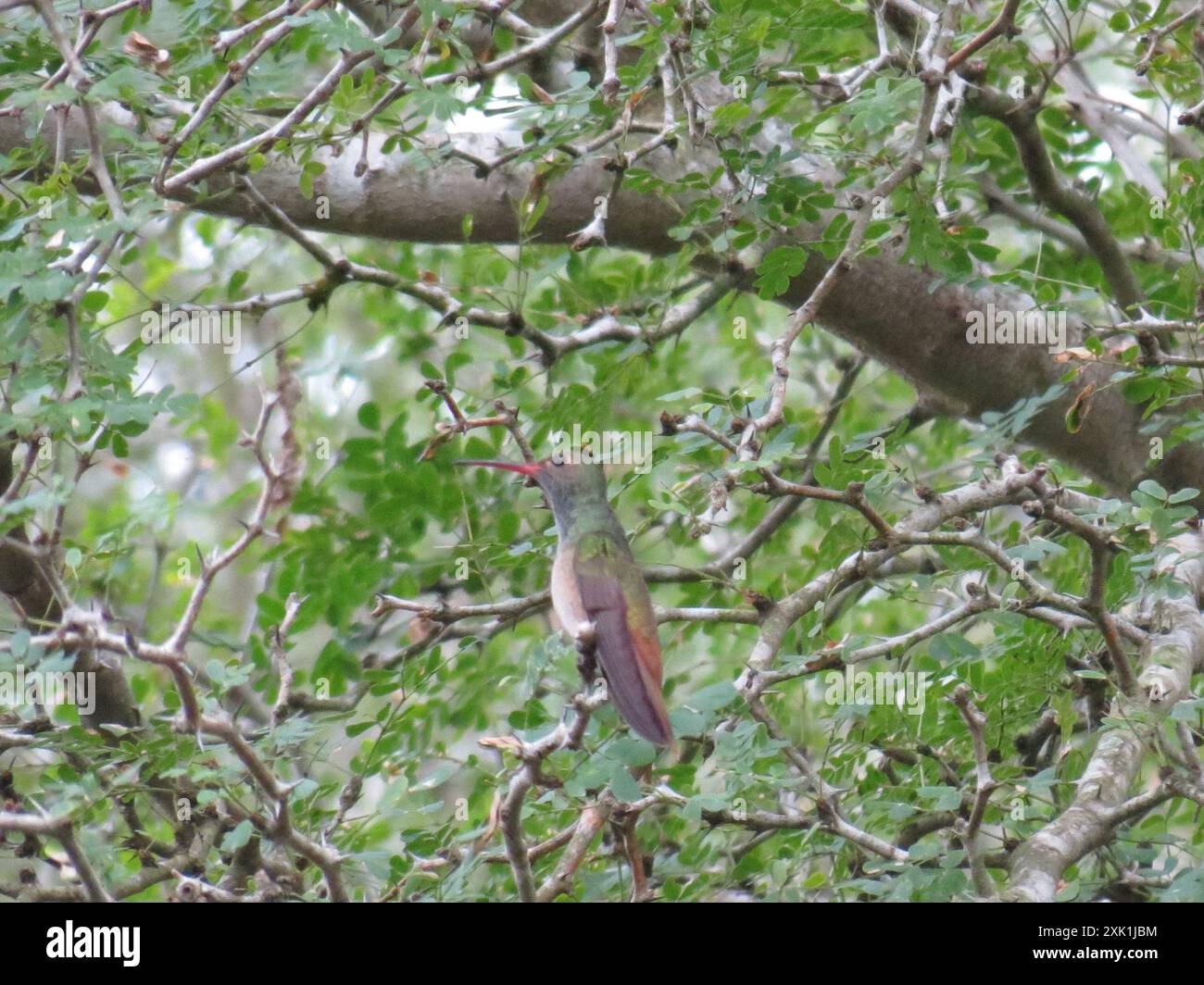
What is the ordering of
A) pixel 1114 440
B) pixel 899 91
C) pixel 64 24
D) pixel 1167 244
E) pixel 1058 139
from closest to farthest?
pixel 899 91 → pixel 64 24 → pixel 1167 244 → pixel 1114 440 → pixel 1058 139

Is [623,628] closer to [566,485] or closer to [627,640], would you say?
[627,640]

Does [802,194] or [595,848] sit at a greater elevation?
[802,194]

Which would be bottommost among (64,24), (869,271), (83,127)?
(869,271)

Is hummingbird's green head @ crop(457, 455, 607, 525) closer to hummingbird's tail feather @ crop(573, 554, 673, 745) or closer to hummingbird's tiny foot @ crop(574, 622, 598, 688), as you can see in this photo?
hummingbird's tail feather @ crop(573, 554, 673, 745)

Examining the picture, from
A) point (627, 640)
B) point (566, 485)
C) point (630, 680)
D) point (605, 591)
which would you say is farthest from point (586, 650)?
point (566, 485)

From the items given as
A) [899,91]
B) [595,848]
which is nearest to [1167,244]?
[899,91]

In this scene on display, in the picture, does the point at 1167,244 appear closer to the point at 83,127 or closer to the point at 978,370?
the point at 978,370

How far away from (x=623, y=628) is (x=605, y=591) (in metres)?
0.16

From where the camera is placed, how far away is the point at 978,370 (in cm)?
513

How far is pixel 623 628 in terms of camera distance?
3809mm

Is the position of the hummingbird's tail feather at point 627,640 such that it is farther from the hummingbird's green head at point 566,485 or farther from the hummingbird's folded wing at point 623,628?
the hummingbird's green head at point 566,485

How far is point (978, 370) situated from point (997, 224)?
1.35 metres

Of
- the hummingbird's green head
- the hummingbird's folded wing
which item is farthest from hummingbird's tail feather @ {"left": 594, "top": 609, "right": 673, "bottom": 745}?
the hummingbird's green head
